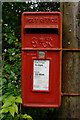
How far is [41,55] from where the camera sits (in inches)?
54.1

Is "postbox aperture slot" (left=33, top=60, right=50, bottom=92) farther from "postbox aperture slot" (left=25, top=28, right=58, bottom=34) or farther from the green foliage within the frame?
the green foliage

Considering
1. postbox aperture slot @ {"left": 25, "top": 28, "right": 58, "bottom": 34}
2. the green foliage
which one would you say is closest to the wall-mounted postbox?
postbox aperture slot @ {"left": 25, "top": 28, "right": 58, "bottom": 34}

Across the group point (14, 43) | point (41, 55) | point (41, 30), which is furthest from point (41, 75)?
point (14, 43)

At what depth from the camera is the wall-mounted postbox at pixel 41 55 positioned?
1371mm

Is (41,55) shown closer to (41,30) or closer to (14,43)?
(41,30)

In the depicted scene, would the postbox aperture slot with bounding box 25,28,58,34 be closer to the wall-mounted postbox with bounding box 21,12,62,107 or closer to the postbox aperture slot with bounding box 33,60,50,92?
the wall-mounted postbox with bounding box 21,12,62,107

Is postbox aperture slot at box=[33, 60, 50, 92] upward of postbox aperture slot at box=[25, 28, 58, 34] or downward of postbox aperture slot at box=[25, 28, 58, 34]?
downward

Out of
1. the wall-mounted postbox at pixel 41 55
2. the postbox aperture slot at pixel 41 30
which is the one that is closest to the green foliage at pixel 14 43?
the wall-mounted postbox at pixel 41 55

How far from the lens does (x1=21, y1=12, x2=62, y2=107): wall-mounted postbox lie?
137 cm

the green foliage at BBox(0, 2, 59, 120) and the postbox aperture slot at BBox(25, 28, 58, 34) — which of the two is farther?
the green foliage at BBox(0, 2, 59, 120)

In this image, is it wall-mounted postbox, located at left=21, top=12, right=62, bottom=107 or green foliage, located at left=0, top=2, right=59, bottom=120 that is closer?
wall-mounted postbox, located at left=21, top=12, right=62, bottom=107

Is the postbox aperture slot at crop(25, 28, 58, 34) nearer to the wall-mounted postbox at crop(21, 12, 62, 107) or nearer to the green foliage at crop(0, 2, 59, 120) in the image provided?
the wall-mounted postbox at crop(21, 12, 62, 107)

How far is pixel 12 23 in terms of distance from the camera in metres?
2.26

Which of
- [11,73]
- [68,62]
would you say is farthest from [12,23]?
[68,62]
